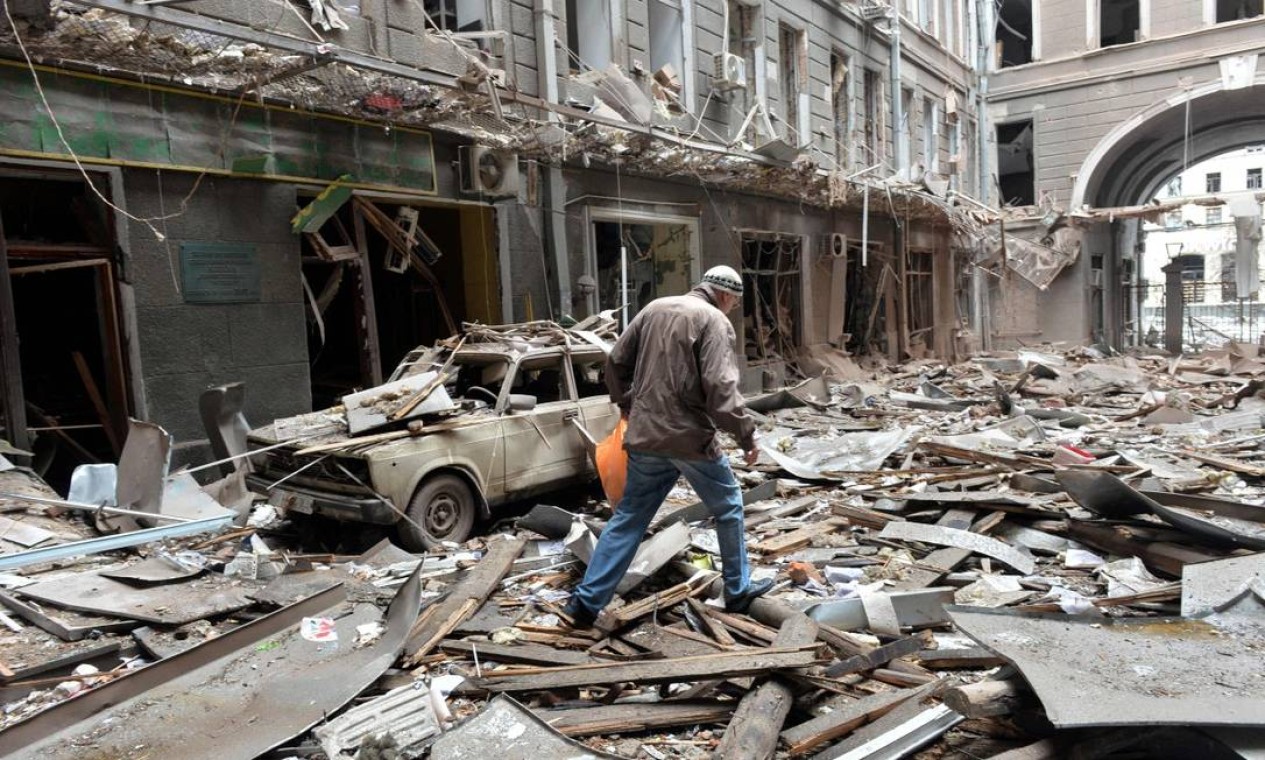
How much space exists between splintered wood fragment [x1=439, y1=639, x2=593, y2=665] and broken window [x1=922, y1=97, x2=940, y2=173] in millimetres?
23268

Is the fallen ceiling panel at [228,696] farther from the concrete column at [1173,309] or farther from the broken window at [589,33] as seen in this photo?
the concrete column at [1173,309]

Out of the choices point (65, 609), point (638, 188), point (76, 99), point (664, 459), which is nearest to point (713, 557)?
point (664, 459)

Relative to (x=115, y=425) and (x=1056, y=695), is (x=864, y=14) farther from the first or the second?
(x=1056, y=695)

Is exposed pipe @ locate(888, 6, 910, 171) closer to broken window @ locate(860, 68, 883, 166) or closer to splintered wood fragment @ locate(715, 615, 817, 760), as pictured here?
broken window @ locate(860, 68, 883, 166)

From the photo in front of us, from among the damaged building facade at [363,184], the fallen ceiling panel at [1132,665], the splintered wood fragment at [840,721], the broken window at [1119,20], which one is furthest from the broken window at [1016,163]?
the splintered wood fragment at [840,721]

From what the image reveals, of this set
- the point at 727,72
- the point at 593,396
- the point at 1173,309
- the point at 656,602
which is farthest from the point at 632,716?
the point at 1173,309

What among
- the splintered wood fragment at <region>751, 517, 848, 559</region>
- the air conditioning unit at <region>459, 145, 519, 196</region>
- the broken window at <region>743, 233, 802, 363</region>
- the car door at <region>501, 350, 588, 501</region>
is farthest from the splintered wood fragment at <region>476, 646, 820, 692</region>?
the broken window at <region>743, 233, 802, 363</region>

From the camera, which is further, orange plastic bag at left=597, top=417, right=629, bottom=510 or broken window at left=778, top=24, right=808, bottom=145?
broken window at left=778, top=24, right=808, bottom=145

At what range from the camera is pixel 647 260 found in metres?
15.2

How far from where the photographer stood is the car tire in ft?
20.6

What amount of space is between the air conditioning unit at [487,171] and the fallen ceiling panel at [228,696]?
727 centimetres

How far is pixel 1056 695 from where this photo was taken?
291 centimetres

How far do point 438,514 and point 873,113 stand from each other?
60.3 feet

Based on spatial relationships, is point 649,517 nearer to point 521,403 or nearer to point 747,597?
point 747,597
